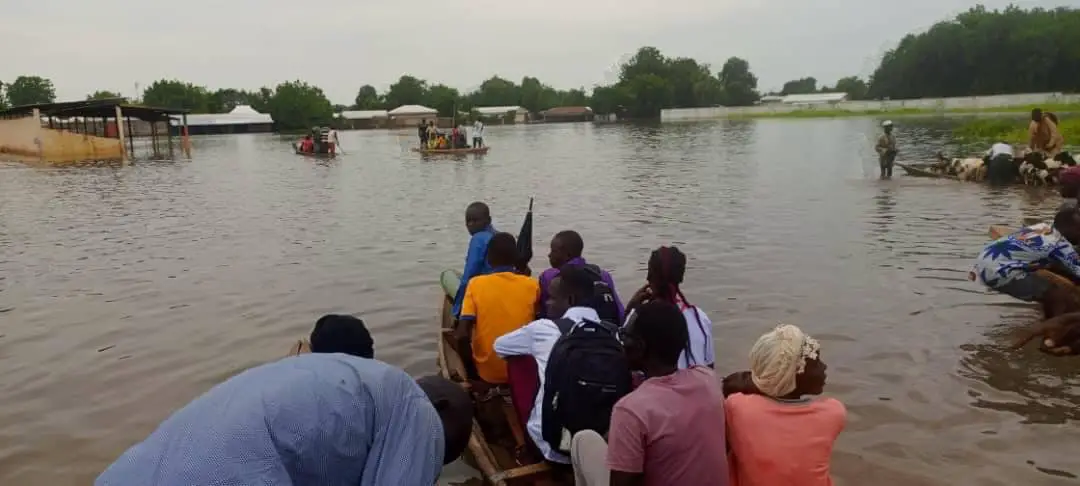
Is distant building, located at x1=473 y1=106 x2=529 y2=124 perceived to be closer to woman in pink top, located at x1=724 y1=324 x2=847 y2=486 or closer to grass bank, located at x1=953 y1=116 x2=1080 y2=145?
grass bank, located at x1=953 y1=116 x2=1080 y2=145

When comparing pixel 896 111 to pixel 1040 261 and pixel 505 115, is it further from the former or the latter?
pixel 1040 261

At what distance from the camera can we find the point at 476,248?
6488 mm

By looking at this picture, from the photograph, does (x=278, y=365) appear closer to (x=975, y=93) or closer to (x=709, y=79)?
(x=975, y=93)

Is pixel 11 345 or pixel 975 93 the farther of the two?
pixel 975 93

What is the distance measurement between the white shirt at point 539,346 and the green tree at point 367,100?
123597 millimetres

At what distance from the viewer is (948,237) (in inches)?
479

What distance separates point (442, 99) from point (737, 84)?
147 feet

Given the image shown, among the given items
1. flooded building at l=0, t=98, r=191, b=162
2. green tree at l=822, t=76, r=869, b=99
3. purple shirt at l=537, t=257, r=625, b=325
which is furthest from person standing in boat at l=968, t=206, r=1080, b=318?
green tree at l=822, t=76, r=869, b=99

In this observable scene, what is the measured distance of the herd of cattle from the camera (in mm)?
17000

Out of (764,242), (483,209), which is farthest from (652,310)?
(764,242)

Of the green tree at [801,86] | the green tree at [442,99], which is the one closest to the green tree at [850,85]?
the green tree at [801,86]

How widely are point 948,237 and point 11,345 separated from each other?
40.8 feet

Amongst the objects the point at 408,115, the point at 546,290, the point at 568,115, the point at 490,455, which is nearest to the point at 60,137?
the point at 546,290

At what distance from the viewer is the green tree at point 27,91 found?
90.1 metres
